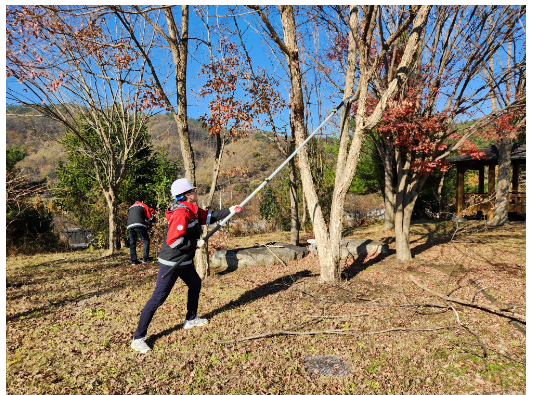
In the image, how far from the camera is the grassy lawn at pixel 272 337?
3.01m

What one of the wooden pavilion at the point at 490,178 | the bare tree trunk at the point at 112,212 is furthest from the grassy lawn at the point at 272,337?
the wooden pavilion at the point at 490,178

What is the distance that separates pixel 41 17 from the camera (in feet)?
23.2

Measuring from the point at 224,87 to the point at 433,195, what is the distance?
49.1 feet

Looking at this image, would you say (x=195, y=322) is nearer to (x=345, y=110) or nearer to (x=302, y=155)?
(x=302, y=155)

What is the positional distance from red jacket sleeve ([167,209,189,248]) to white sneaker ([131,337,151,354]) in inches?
44.5

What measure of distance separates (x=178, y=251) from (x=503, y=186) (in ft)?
46.1

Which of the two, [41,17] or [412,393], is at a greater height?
[41,17]

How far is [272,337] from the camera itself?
12.8 feet

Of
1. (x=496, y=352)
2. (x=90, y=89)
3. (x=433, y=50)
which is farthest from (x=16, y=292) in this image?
(x=433, y=50)

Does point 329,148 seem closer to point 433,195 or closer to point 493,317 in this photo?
point 433,195

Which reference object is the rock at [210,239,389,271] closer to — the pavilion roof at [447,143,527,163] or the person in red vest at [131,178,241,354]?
the person in red vest at [131,178,241,354]

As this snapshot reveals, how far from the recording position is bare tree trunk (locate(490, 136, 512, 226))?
12992 millimetres

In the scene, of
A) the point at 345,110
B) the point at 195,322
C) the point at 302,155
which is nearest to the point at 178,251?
the point at 195,322

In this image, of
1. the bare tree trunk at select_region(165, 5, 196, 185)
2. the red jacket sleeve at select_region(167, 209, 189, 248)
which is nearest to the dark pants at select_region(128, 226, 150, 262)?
the bare tree trunk at select_region(165, 5, 196, 185)
